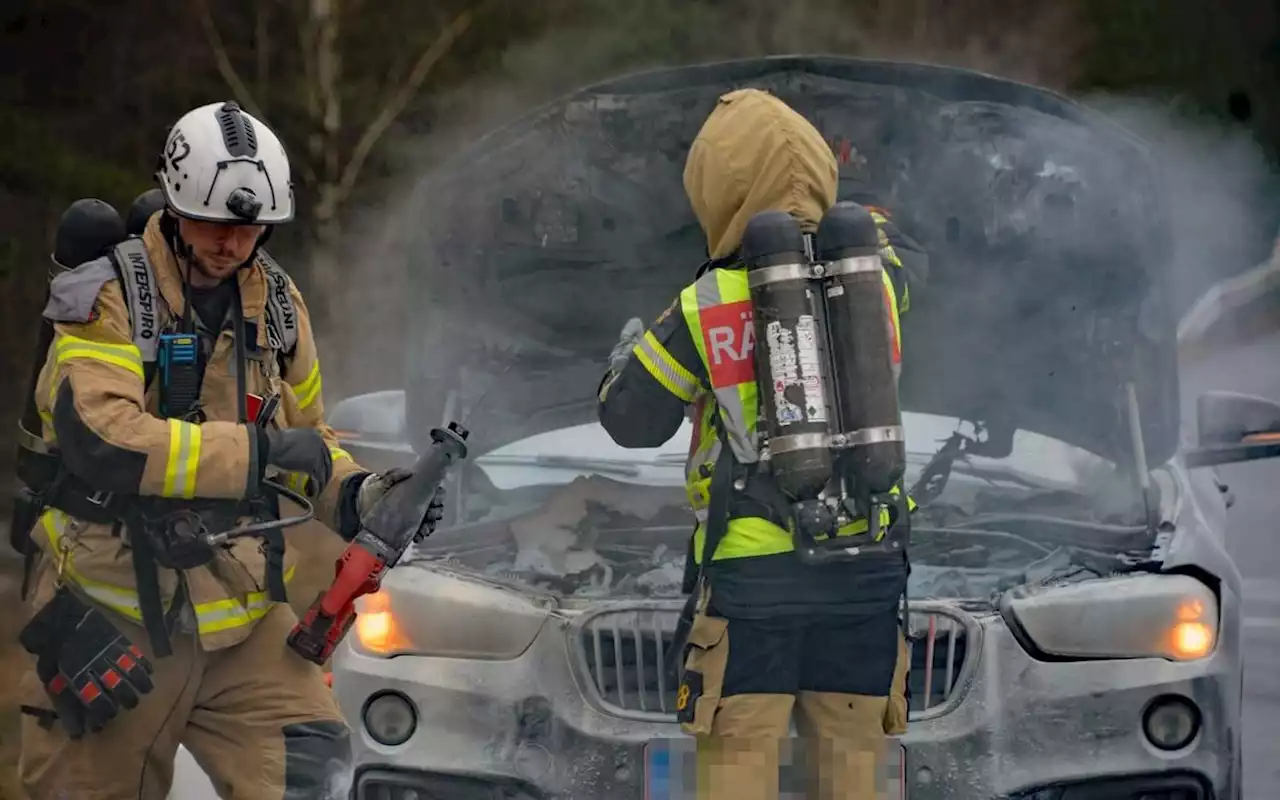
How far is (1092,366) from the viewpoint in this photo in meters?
4.98

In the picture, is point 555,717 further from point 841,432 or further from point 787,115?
point 787,115

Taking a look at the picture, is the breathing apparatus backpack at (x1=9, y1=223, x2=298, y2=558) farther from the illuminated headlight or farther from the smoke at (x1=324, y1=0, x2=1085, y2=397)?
the smoke at (x1=324, y1=0, x2=1085, y2=397)

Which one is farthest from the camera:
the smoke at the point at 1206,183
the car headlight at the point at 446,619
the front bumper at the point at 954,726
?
the smoke at the point at 1206,183

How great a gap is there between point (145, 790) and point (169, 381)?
842 millimetres

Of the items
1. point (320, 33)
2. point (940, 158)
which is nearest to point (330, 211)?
point (320, 33)

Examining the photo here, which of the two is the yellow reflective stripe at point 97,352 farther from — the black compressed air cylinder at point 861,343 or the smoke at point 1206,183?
the smoke at point 1206,183

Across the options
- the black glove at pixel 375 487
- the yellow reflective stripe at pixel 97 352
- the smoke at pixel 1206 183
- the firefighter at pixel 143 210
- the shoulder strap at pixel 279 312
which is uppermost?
the smoke at pixel 1206 183

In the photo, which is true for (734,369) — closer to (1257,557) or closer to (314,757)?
(314,757)

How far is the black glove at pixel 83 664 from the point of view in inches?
130

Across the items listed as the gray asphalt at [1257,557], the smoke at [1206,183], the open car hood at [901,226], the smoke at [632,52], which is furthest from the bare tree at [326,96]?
the open car hood at [901,226]

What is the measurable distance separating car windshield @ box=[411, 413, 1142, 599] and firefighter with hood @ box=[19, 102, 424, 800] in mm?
782

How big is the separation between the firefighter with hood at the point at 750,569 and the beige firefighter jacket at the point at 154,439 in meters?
0.75

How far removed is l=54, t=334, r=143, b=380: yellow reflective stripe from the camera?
323cm

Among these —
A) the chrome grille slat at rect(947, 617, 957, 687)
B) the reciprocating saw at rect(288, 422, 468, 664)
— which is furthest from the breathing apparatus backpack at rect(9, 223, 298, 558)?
the chrome grille slat at rect(947, 617, 957, 687)
